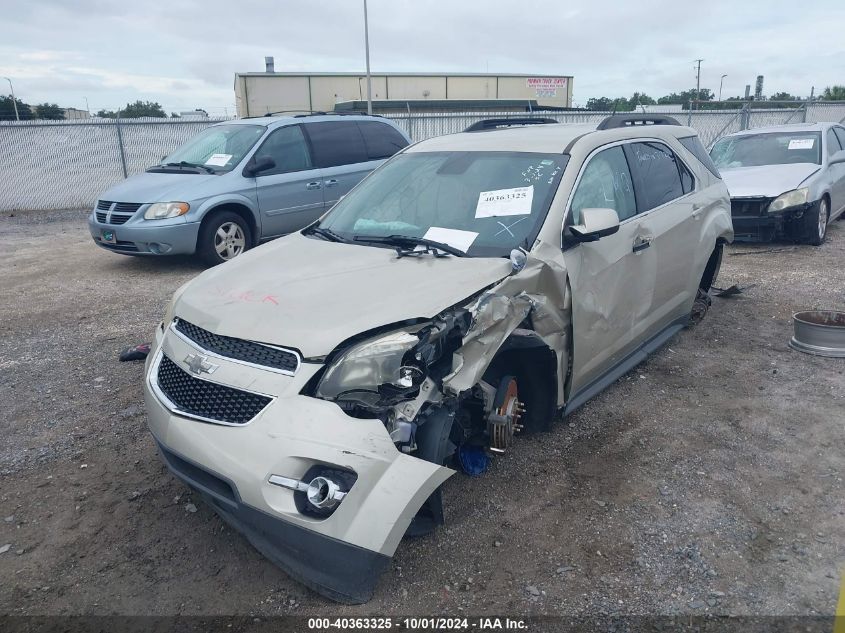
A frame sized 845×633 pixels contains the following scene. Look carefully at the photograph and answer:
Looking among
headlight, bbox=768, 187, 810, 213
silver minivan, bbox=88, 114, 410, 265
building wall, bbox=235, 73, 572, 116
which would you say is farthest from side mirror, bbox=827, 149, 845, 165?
building wall, bbox=235, 73, 572, 116

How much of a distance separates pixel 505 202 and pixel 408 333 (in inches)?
51.6

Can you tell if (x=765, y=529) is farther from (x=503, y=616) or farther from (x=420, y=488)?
(x=420, y=488)

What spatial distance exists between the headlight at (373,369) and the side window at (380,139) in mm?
7130

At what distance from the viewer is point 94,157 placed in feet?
48.7

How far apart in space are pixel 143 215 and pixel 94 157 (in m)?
8.28

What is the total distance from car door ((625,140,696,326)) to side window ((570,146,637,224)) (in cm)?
11

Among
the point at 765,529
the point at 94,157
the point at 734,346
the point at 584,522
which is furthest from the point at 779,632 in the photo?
the point at 94,157

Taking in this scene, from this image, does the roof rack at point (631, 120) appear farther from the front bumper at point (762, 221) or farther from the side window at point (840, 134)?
the side window at point (840, 134)

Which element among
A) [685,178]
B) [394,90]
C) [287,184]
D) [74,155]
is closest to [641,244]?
[685,178]

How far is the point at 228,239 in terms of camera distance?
8414 mm

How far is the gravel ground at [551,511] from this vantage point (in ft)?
8.90

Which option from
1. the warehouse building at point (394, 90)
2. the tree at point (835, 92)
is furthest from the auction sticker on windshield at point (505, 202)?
the tree at point (835, 92)

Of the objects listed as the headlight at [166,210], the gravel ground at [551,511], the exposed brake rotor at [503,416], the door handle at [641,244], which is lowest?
the gravel ground at [551,511]

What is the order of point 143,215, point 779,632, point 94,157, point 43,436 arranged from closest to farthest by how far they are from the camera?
point 779,632 → point 43,436 → point 143,215 → point 94,157
